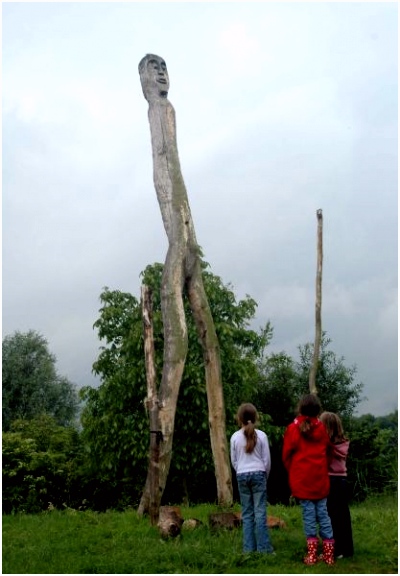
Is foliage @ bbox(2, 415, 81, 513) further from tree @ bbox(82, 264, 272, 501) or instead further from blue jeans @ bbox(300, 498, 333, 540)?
blue jeans @ bbox(300, 498, 333, 540)

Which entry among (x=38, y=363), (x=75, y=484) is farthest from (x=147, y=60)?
(x=38, y=363)

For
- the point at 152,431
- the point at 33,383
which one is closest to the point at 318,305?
the point at 152,431

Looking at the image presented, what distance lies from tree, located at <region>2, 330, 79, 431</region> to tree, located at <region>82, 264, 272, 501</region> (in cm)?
1619

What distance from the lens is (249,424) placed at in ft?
27.8

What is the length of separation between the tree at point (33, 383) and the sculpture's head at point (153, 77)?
23.4 meters

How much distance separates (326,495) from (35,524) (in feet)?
19.6

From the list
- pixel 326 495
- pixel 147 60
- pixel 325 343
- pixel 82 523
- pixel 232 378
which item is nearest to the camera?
pixel 326 495

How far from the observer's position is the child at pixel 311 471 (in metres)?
8.02

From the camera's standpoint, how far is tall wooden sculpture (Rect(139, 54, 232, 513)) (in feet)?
37.6

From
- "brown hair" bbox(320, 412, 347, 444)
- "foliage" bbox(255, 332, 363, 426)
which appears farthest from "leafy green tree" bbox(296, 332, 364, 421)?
"brown hair" bbox(320, 412, 347, 444)

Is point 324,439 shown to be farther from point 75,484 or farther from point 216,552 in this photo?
point 75,484

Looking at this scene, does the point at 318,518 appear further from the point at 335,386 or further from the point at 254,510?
the point at 335,386

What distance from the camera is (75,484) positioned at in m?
18.0

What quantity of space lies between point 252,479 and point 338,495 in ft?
3.56
